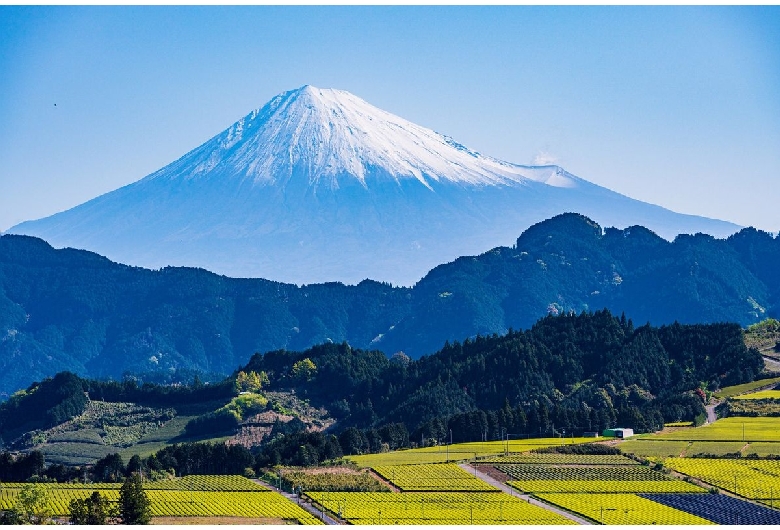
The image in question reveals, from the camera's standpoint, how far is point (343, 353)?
159000 mm

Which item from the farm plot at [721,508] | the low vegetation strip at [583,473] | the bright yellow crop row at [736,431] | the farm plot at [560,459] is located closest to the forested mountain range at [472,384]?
the bright yellow crop row at [736,431]

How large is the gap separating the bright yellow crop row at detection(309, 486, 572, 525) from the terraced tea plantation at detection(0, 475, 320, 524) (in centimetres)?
212

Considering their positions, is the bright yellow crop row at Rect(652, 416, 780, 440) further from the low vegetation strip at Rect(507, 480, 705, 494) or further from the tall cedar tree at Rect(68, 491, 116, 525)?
the tall cedar tree at Rect(68, 491, 116, 525)

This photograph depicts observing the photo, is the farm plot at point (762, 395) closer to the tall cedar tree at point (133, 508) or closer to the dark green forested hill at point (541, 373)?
the dark green forested hill at point (541, 373)

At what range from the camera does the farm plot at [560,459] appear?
91125 millimetres

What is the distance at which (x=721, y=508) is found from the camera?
73.4 metres

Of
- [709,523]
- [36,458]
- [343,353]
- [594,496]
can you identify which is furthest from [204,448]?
[343,353]

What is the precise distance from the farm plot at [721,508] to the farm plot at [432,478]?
9.46 meters

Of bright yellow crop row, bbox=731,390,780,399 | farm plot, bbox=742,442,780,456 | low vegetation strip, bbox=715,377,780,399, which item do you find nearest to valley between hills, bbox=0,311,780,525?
farm plot, bbox=742,442,780,456

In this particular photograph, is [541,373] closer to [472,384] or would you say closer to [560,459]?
[472,384]

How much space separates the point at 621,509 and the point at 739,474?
13316 mm

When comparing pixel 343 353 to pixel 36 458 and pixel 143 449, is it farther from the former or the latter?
pixel 36 458

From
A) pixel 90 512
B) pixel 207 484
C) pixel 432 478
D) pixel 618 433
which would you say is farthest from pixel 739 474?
pixel 90 512

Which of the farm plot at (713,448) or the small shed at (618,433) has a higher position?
the small shed at (618,433)
